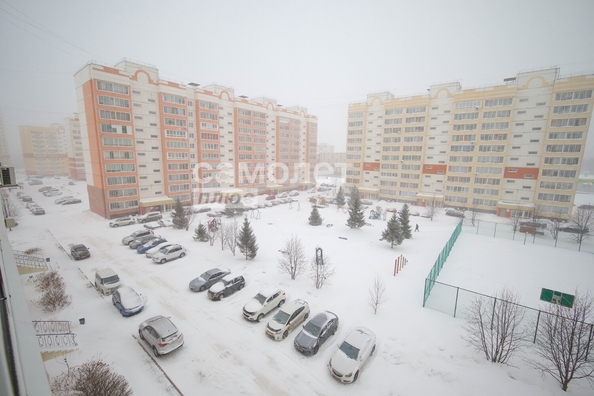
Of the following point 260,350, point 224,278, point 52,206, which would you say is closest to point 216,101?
point 52,206

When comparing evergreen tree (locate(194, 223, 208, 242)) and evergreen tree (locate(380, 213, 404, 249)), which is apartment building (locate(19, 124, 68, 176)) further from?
evergreen tree (locate(380, 213, 404, 249))

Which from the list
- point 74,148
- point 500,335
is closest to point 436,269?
point 500,335

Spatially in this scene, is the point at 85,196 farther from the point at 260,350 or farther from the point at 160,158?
the point at 260,350

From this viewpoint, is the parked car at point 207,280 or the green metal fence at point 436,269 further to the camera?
the parked car at point 207,280

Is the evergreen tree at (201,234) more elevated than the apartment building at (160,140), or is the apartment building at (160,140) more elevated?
the apartment building at (160,140)

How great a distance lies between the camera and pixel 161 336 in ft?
40.9

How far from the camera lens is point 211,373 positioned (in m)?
11.7

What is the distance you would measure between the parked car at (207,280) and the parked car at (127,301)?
328 cm

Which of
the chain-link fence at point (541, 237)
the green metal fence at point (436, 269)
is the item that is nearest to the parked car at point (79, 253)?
the green metal fence at point (436, 269)

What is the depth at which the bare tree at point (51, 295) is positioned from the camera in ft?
50.6

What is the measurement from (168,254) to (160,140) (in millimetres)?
27690

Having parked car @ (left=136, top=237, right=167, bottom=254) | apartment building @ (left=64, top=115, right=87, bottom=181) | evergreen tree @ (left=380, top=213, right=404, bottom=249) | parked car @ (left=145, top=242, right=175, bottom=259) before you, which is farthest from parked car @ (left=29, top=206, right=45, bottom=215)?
evergreen tree @ (left=380, top=213, right=404, bottom=249)

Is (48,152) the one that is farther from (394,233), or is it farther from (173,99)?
(394,233)

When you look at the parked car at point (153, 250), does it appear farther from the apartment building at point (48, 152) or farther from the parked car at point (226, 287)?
the apartment building at point (48, 152)
